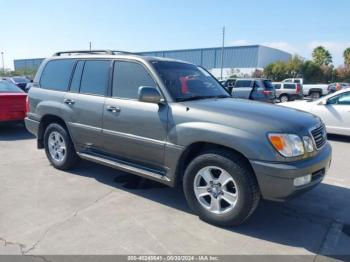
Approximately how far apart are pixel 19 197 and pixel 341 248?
4.02 metres

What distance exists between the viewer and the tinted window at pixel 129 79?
14.5 feet

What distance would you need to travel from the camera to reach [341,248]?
10.9ft

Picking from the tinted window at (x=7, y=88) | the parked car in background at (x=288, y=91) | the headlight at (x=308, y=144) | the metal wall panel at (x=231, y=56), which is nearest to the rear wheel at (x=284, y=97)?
the parked car in background at (x=288, y=91)

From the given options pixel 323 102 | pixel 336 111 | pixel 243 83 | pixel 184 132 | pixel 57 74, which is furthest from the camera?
pixel 243 83

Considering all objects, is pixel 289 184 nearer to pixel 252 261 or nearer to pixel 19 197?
pixel 252 261

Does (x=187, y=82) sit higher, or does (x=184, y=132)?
(x=187, y=82)

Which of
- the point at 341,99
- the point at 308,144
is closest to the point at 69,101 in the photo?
the point at 308,144

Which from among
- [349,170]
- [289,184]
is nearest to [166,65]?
[289,184]

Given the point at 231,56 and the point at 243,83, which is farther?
the point at 231,56

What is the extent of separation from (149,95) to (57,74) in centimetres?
245

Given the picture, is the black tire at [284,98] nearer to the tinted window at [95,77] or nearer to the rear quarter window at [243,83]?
the rear quarter window at [243,83]

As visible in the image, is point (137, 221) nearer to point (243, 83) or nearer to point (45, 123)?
point (45, 123)

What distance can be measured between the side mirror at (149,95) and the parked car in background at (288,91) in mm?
22645

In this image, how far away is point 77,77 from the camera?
5250mm
